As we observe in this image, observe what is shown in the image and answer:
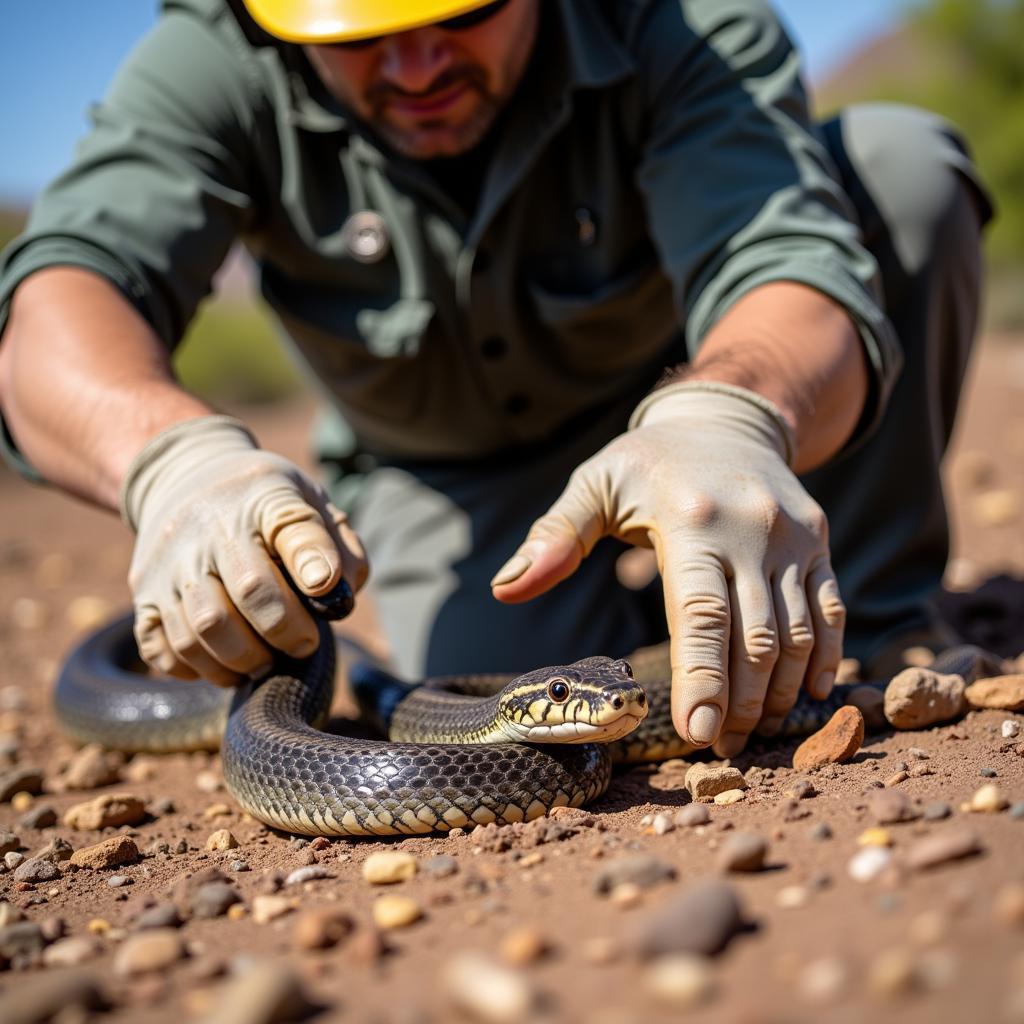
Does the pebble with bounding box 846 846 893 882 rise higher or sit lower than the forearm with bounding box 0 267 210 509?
lower

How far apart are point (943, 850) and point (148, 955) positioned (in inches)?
55.8

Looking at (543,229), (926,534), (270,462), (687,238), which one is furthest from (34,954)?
(926,534)

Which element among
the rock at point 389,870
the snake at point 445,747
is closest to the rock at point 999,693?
the snake at point 445,747

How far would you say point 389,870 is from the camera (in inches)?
91.1

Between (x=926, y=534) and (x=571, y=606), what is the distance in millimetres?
1661

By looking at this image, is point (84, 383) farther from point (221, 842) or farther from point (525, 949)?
point (525, 949)

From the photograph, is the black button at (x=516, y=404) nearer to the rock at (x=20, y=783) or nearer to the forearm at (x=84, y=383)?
the forearm at (x=84, y=383)

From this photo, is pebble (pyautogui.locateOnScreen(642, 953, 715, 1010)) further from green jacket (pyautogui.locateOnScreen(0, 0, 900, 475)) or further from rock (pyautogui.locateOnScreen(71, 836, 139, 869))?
green jacket (pyautogui.locateOnScreen(0, 0, 900, 475))

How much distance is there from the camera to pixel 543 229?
14.8 feet

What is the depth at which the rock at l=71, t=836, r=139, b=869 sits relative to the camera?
8.95ft

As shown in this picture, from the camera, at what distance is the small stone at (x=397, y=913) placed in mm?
2004

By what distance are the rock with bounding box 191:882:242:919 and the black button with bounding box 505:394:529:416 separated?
9.95ft

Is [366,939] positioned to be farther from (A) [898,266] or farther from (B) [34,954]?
(A) [898,266]

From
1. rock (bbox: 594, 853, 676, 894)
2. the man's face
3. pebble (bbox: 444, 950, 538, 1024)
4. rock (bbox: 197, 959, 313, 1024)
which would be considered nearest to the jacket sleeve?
the man's face
